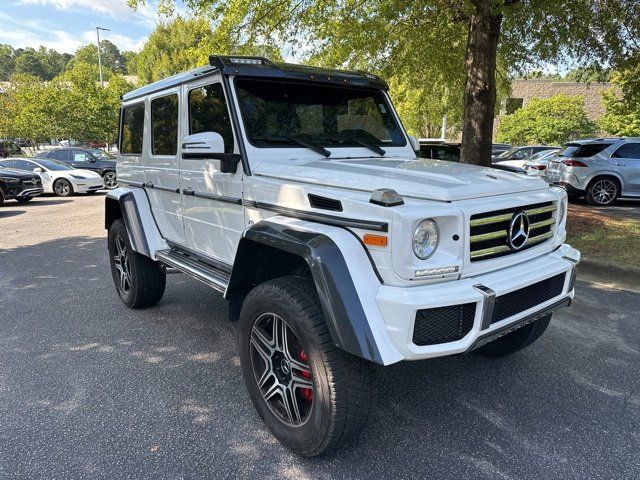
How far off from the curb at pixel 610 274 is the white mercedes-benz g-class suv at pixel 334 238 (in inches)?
118

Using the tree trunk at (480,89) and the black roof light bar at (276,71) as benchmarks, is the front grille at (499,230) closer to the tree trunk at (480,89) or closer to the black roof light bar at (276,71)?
the black roof light bar at (276,71)

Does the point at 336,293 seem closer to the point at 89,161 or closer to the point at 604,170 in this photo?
the point at 604,170

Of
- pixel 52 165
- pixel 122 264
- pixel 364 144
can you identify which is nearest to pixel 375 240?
pixel 364 144

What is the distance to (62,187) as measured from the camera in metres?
15.8

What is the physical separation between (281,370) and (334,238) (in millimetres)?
923

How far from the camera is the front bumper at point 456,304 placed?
2113 millimetres

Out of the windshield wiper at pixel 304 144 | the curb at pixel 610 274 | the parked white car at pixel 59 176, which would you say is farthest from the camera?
the parked white car at pixel 59 176

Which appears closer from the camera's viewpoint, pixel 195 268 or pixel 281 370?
pixel 281 370

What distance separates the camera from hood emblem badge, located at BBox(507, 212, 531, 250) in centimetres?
258

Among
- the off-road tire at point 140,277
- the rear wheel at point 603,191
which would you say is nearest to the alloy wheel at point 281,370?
the off-road tire at point 140,277

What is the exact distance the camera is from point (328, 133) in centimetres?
352

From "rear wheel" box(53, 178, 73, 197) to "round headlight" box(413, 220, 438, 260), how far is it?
1610 centimetres

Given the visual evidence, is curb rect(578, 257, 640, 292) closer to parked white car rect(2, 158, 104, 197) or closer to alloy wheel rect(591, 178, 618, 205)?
alloy wheel rect(591, 178, 618, 205)

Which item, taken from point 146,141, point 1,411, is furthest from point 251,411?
point 146,141
